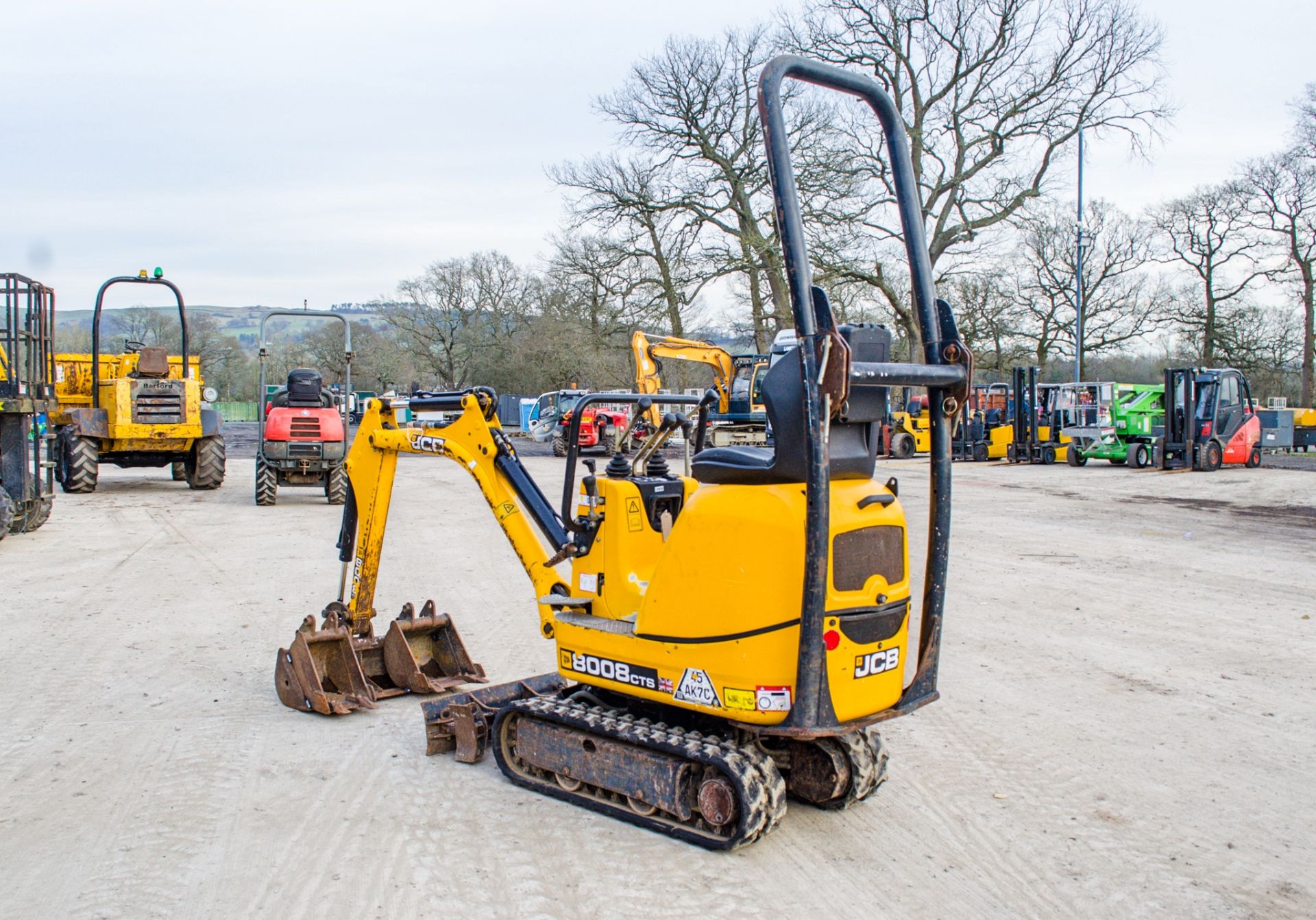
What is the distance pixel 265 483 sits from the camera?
587 inches

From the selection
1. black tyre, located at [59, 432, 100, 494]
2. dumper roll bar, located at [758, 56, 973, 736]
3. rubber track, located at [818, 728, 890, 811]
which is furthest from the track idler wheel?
black tyre, located at [59, 432, 100, 494]

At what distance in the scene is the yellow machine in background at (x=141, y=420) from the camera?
53.2 ft

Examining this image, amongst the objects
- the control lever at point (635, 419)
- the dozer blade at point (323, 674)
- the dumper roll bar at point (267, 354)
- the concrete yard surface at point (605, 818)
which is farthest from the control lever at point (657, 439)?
the dumper roll bar at point (267, 354)

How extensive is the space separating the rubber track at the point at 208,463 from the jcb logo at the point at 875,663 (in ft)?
52.0

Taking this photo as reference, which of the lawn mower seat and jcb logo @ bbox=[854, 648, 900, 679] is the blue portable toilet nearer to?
the lawn mower seat

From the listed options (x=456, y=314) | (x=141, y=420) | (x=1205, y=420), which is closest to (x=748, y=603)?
(x=141, y=420)

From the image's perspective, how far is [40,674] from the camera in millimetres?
6070

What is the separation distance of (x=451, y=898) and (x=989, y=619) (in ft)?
17.1

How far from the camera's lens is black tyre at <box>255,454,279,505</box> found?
1486 cm

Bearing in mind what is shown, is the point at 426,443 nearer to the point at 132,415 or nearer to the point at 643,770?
the point at 643,770

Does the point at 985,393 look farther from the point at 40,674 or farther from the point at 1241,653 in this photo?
the point at 40,674

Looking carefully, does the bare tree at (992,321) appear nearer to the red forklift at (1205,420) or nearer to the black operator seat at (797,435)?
the red forklift at (1205,420)

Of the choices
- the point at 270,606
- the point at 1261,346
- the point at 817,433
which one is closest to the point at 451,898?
the point at 817,433

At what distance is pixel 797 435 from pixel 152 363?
→ 16512mm
